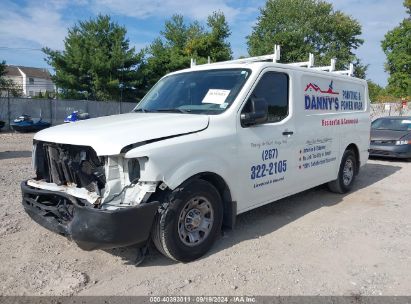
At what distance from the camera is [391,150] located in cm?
1134

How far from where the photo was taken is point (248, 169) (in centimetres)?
456

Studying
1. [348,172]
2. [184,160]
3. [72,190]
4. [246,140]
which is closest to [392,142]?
[348,172]

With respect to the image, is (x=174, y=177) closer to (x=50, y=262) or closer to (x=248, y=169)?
(x=248, y=169)

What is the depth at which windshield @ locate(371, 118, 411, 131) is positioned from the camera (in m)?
12.3

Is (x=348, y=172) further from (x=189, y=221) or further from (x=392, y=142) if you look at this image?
(x=392, y=142)

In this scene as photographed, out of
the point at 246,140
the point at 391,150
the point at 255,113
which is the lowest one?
the point at 391,150

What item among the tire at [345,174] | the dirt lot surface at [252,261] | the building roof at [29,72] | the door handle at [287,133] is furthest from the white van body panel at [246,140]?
the building roof at [29,72]

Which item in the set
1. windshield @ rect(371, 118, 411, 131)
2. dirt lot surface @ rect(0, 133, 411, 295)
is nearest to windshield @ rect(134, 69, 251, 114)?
dirt lot surface @ rect(0, 133, 411, 295)

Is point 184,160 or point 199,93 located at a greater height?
point 199,93

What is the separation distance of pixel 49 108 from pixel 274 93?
21.7 metres

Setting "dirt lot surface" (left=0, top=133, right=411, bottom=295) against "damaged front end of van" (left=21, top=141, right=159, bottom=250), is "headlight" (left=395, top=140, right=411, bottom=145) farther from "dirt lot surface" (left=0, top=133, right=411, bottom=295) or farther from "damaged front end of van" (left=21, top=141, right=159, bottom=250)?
"damaged front end of van" (left=21, top=141, right=159, bottom=250)

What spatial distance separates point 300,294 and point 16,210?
169 inches

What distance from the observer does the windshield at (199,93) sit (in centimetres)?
450

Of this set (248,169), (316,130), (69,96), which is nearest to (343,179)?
(316,130)
